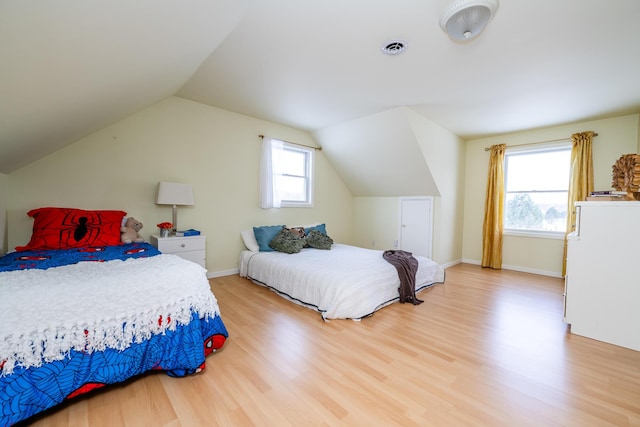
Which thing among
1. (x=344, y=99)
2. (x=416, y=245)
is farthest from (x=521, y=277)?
(x=344, y=99)

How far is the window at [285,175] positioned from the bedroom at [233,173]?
162mm

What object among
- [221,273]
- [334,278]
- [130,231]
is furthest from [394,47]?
[221,273]

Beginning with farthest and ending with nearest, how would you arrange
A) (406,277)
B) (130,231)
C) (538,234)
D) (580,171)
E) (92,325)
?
(538,234) < (580,171) < (406,277) < (130,231) < (92,325)

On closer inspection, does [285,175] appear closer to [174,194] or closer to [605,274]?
[174,194]

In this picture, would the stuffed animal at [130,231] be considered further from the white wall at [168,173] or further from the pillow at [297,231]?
the pillow at [297,231]

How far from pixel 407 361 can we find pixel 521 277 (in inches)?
134

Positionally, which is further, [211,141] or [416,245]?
[416,245]

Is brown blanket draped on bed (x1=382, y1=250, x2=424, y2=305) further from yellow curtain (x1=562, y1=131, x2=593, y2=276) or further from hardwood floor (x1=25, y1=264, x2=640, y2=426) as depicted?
yellow curtain (x1=562, y1=131, x2=593, y2=276)

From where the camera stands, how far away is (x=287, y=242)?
11.9 feet

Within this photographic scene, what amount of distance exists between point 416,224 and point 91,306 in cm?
449

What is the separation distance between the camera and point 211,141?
3.68m

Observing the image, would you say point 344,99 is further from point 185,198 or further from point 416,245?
point 416,245

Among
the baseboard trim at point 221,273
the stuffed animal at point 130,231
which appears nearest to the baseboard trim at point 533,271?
the baseboard trim at point 221,273

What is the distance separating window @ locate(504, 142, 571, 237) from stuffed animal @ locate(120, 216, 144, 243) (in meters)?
5.64
